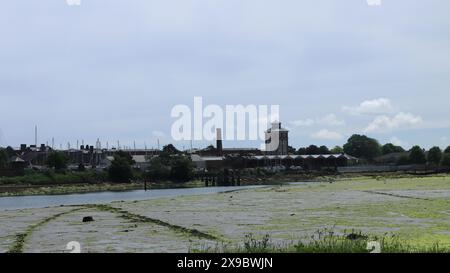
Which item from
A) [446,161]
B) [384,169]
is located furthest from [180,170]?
[446,161]

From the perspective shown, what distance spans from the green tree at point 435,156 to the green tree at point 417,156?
2863 mm

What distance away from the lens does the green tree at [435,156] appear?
612ft

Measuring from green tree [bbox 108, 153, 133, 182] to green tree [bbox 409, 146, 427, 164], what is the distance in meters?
95.8

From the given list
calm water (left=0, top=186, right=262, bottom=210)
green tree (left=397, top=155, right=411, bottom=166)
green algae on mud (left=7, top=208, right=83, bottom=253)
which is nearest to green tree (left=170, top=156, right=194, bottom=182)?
calm water (left=0, top=186, right=262, bottom=210)

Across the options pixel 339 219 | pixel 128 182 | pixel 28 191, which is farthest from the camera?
pixel 128 182

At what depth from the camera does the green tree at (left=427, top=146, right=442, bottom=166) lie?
186 m

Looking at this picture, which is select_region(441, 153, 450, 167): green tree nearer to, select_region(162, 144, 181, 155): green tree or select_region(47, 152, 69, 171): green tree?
select_region(162, 144, 181, 155): green tree

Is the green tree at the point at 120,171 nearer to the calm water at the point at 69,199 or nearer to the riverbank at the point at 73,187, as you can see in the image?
the riverbank at the point at 73,187

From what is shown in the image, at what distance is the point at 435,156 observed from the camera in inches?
7407

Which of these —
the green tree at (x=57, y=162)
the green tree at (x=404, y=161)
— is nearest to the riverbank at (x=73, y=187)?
the green tree at (x=57, y=162)

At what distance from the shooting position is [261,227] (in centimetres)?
2667
